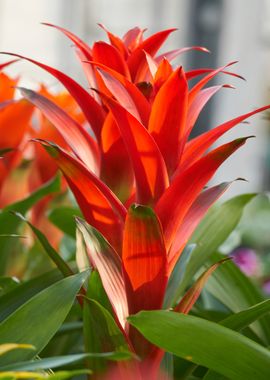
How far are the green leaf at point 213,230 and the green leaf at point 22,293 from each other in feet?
0.48

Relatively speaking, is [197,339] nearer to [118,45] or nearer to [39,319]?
[39,319]

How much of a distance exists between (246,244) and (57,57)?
225 cm

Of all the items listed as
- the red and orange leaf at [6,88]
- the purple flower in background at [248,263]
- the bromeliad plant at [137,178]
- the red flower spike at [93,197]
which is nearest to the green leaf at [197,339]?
the bromeliad plant at [137,178]

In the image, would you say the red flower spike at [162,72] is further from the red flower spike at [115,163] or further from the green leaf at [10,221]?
the green leaf at [10,221]

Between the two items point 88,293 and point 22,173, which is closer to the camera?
point 88,293

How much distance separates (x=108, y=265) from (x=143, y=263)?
0.03 m

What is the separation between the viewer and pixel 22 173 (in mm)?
1002

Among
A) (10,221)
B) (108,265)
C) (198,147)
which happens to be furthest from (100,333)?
(10,221)

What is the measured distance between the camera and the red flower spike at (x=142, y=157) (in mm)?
566

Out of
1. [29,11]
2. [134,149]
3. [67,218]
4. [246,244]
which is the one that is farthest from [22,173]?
[29,11]

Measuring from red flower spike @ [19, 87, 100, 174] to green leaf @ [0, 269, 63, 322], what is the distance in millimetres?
131

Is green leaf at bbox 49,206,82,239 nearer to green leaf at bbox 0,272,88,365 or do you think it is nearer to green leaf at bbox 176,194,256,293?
green leaf at bbox 176,194,256,293

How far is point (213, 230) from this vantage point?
2.85 feet

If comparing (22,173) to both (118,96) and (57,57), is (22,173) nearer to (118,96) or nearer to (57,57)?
(118,96)
